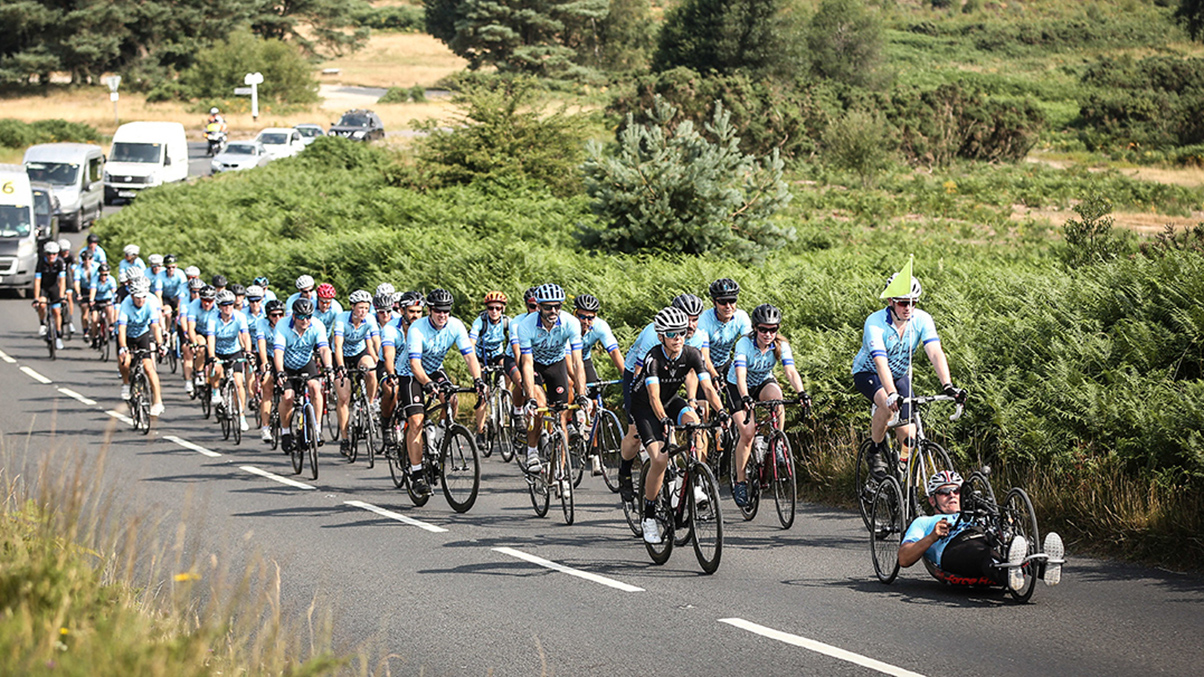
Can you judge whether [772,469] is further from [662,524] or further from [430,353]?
[430,353]

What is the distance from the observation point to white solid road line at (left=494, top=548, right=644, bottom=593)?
32.6 feet

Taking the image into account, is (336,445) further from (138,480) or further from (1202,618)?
(1202,618)

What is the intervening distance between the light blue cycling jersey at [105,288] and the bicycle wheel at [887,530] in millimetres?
19819

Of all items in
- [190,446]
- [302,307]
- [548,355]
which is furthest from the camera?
[190,446]

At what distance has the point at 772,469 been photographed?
39.1 feet

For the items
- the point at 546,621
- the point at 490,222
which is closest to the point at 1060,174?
the point at 490,222

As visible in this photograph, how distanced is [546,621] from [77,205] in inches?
1572

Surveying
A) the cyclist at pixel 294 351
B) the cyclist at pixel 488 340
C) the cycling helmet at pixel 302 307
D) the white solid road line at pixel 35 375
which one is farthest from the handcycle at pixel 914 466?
the white solid road line at pixel 35 375

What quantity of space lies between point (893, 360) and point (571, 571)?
3208 millimetres

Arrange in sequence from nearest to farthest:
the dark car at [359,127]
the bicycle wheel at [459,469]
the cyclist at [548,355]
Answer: the bicycle wheel at [459,469] → the cyclist at [548,355] → the dark car at [359,127]

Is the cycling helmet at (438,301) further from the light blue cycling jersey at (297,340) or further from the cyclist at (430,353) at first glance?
the light blue cycling jersey at (297,340)

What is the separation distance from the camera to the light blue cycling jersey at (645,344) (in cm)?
1156

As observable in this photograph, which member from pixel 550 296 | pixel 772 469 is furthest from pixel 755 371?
pixel 550 296

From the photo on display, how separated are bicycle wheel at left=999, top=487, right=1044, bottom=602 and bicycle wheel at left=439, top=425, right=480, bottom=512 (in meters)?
5.48
